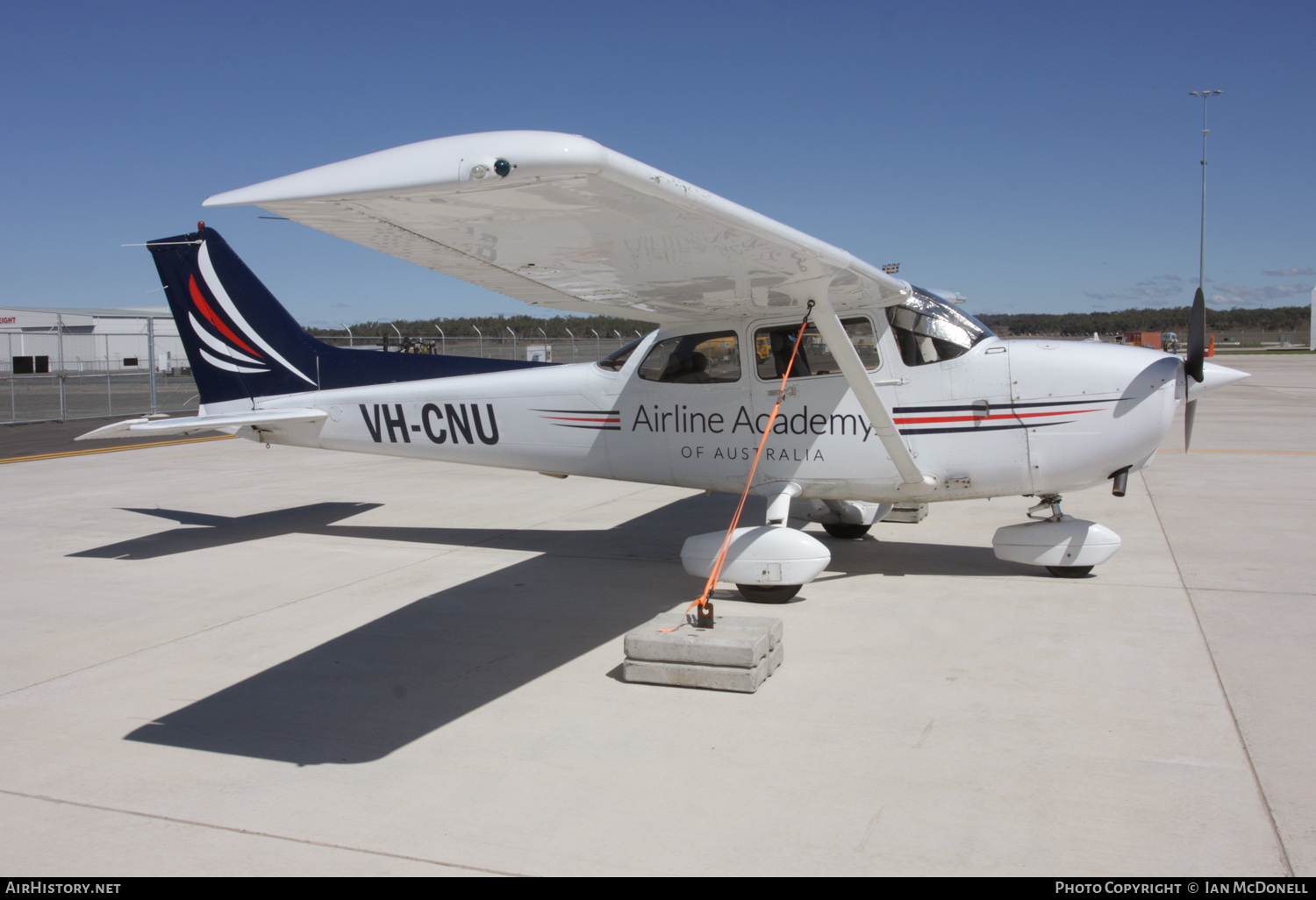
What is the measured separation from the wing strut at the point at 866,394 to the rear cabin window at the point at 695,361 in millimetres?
843

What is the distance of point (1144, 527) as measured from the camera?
8562 mm

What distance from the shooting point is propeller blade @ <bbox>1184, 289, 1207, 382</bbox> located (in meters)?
5.95

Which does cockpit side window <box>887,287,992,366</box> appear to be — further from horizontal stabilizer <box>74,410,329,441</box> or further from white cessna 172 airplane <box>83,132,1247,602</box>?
horizontal stabilizer <box>74,410,329,441</box>

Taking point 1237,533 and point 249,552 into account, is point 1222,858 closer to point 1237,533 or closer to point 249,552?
point 1237,533

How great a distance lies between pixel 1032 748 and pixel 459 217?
330 centimetres

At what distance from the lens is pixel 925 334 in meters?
6.62

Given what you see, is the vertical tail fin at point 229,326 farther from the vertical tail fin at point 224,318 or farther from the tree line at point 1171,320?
the tree line at point 1171,320

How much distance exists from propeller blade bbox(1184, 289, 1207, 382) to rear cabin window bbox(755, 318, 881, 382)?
6.71ft

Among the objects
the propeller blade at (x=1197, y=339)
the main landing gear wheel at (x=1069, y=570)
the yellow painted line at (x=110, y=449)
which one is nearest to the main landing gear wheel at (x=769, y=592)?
the main landing gear wheel at (x=1069, y=570)

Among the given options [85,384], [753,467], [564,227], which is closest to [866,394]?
[753,467]

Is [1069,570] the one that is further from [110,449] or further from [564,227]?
[110,449]

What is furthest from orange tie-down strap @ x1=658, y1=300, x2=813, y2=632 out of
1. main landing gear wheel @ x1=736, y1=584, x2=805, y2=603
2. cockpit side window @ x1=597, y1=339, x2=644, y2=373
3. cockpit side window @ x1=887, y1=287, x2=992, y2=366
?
cockpit side window @ x1=597, y1=339, x2=644, y2=373

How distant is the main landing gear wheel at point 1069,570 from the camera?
6738 millimetres

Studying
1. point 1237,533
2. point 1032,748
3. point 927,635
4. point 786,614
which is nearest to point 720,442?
point 786,614
